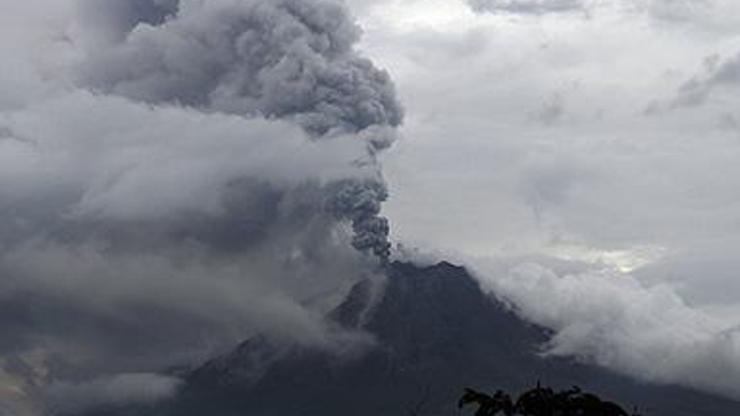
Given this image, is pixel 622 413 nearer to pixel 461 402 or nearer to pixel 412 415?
pixel 461 402

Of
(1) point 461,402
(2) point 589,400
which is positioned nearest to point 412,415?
(1) point 461,402

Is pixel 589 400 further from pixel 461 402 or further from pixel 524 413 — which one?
pixel 461 402

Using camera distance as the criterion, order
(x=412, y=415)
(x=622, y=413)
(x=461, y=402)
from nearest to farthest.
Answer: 1. (x=622, y=413)
2. (x=461, y=402)
3. (x=412, y=415)

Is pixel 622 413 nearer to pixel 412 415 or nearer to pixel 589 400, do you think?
pixel 589 400

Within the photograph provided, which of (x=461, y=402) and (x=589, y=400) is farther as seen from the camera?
(x=461, y=402)

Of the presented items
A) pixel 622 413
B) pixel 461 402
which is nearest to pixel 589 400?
pixel 622 413

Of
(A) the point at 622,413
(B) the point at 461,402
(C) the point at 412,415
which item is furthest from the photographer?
(C) the point at 412,415
